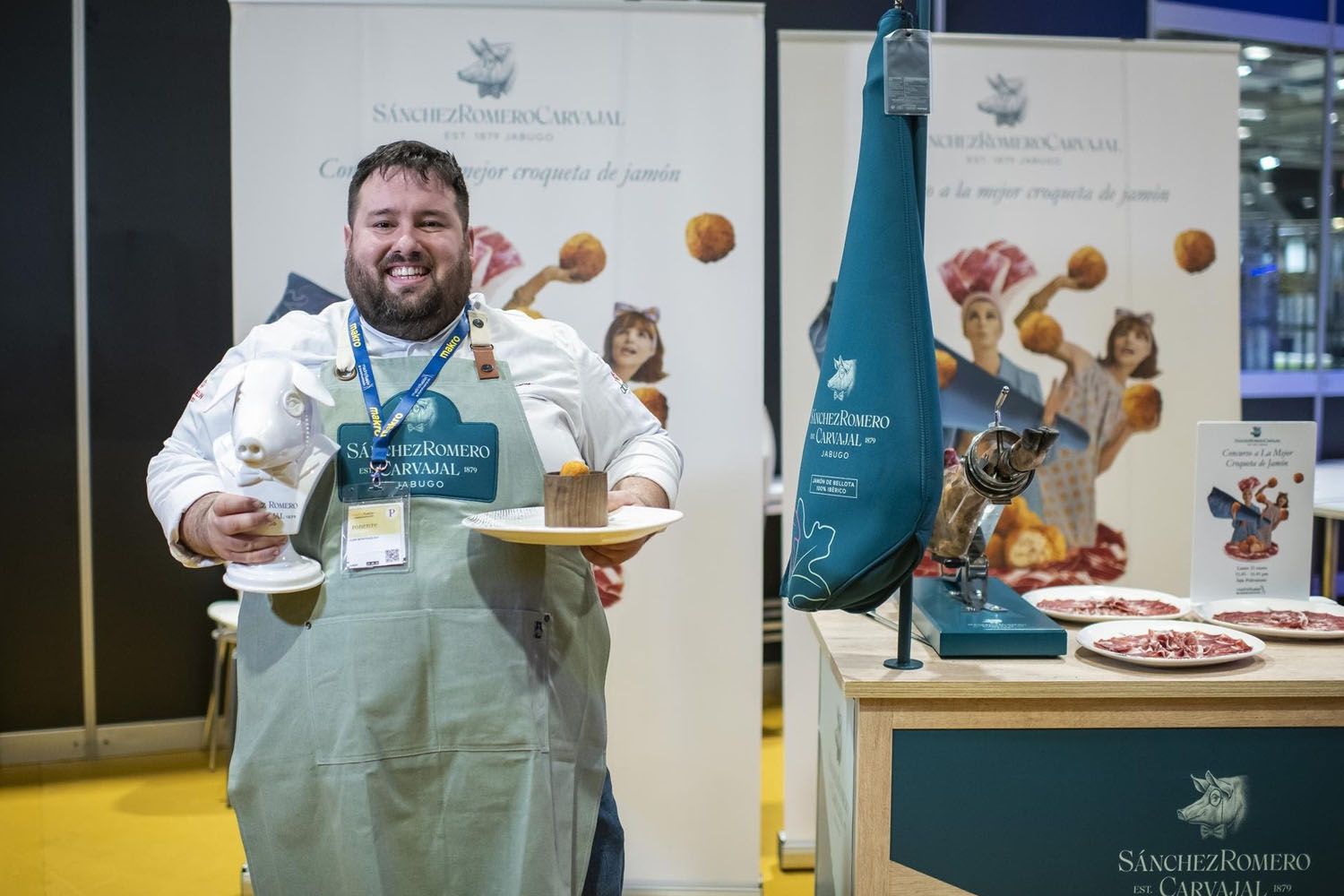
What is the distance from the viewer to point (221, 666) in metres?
4.30

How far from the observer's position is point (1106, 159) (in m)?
3.24

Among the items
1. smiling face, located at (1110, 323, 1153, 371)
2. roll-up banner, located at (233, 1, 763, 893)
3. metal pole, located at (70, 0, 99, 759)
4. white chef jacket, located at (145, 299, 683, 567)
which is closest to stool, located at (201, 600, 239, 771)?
metal pole, located at (70, 0, 99, 759)

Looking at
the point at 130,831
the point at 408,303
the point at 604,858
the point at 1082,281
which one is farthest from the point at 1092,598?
the point at 130,831

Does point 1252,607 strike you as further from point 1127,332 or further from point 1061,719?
point 1127,332

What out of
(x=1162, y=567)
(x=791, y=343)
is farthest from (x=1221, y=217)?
(x=791, y=343)

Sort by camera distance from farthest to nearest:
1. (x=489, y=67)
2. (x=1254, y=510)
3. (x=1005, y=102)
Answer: (x=1005, y=102), (x=489, y=67), (x=1254, y=510)

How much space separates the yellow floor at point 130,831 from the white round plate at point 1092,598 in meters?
1.32

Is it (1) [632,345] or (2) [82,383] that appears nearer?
(1) [632,345]

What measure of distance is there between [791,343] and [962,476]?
→ 1.29 metres

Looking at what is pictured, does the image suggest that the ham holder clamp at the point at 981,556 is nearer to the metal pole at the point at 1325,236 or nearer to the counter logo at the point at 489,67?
A: the counter logo at the point at 489,67

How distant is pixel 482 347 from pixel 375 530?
0.37 meters

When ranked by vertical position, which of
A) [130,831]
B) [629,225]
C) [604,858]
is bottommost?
Result: [130,831]

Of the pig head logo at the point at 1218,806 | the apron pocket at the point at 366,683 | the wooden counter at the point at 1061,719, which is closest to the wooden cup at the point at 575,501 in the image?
the apron pocket at the point at 366,683

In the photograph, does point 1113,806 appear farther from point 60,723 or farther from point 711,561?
point 60,723
